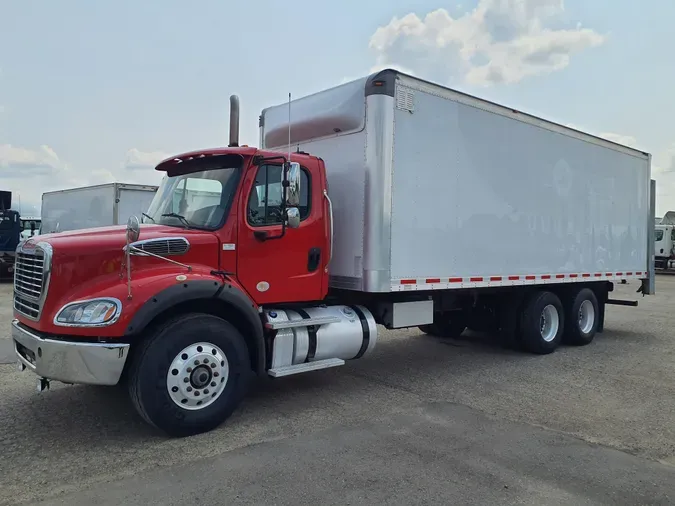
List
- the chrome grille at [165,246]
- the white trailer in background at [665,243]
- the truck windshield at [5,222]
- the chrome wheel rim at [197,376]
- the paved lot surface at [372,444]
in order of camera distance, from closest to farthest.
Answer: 1. the paved lot surface at [372,444]
2. the chrome wheel rim at [197,376]
3. the chrome grille at [165,246]
4. the truck windshield at [5,222]
5. the white trailer in background at [665,243]

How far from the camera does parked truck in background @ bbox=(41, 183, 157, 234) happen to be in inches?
690

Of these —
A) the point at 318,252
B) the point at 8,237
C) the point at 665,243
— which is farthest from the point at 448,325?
the point at 665,243

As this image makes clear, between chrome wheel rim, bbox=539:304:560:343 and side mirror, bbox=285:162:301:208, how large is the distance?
18.5 ft

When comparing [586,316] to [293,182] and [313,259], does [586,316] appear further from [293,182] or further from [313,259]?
[293,182]

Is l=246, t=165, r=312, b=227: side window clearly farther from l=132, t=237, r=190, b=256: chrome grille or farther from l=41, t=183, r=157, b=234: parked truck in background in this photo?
l=41, t=183, r=157, b=234: parked truck in background

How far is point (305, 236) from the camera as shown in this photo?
245 inches

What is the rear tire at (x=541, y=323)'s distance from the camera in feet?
29.5

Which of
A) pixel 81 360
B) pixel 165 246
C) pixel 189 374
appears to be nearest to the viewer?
pixel 81 360

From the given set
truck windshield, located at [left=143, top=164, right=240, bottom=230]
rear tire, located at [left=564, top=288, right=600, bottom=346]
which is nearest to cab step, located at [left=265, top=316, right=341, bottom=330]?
truck windshield, located at [left=143, top=164, right=240, bottom=230]

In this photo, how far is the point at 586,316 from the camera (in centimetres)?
1025

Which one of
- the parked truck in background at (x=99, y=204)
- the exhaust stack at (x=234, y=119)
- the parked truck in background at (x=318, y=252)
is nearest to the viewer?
the parked truck in background at (x=318, y=252)

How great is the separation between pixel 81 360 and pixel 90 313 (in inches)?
15.5

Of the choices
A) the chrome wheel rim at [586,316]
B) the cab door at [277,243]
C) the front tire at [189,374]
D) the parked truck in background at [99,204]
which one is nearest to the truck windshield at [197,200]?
the cab door at [277,243]

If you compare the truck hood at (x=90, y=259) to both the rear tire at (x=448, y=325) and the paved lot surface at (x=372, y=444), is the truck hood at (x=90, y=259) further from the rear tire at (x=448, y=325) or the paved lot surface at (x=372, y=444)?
the rear tire at (x=448, y=325)
